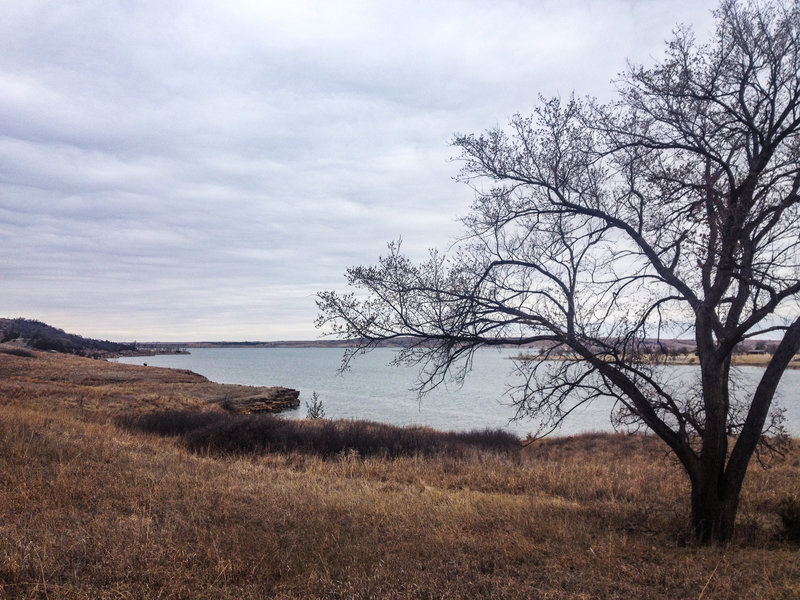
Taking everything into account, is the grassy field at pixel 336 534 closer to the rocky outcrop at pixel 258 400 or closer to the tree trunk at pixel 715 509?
the tree trunk at pixel 715 509

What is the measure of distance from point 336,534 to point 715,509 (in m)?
5.42

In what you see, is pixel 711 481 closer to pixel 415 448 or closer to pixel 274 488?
pixel 274 488

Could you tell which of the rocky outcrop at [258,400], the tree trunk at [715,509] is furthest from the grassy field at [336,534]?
the rocky outcrop at [258,400]

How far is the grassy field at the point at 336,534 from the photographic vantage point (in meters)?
5.13

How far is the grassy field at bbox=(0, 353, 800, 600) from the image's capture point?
513 cm

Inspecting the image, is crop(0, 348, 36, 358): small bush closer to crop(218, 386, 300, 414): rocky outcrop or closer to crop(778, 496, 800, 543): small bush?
crop(218, 386, 300, 414): rocky outcrop

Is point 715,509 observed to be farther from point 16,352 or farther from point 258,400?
point 16,352

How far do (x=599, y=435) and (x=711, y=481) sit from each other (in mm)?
18646

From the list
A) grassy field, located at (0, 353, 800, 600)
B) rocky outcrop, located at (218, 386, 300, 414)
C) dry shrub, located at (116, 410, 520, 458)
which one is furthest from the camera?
rocky outcrop, located at (218, 386, 300, 414)

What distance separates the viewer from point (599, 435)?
25.7 m

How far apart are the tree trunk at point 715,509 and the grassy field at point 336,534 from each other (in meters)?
0.22

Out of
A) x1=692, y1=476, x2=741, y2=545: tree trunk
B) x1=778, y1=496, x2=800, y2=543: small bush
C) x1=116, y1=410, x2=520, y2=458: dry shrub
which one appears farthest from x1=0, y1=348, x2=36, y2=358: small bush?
x1=778, y1=496, x2=800, y2=543: small bush

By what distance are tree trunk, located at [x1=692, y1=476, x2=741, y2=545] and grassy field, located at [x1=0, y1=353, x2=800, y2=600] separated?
0.22 meters

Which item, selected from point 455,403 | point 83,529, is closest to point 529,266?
point 83,529
